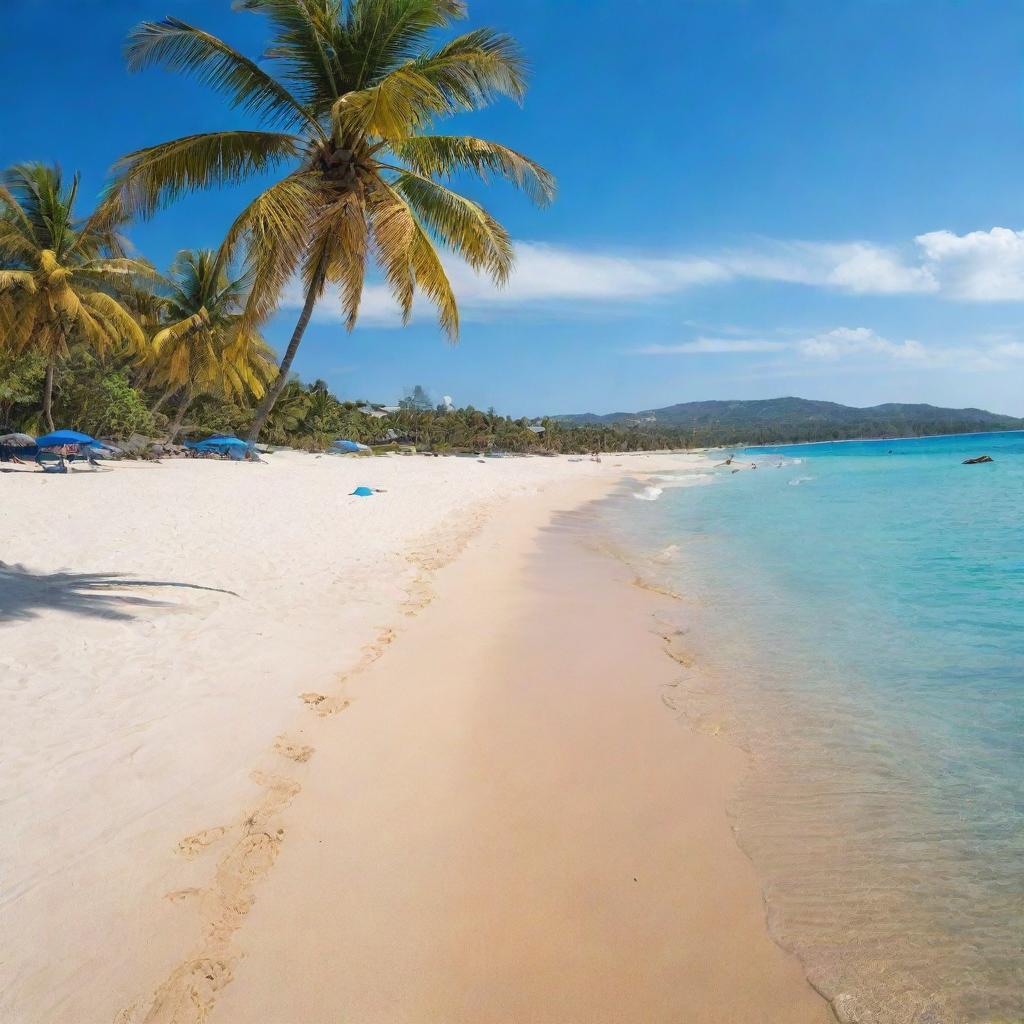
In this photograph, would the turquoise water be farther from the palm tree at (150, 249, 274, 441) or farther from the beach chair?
the palm tree at (150, 249, 274, 441)

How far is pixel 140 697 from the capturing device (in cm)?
439

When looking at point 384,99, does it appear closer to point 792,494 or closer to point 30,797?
point 30,797

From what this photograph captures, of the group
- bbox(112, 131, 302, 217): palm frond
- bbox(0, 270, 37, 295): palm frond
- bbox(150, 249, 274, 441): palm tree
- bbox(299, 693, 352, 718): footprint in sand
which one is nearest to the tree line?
bbox(112, 131, 302, 217): palm frond

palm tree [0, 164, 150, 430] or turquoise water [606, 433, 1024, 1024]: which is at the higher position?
palm tree [0, 164, 150, 430]

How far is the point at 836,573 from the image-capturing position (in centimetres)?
1059

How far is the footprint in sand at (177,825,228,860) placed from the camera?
9.66ft

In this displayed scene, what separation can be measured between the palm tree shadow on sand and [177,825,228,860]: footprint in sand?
3491 millimetres

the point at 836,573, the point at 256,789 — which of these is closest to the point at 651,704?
the point at 256,789

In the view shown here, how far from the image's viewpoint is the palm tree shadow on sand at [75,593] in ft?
19.2

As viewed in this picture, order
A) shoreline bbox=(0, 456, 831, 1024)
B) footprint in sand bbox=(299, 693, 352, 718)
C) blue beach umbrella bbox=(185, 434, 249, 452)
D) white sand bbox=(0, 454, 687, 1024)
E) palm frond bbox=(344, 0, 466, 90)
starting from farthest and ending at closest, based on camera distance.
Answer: blue beach umbrella bbox=(185, 434, 249, 452), palm frond bbox=(344, 0, 466, 90), footprint in sand bbox=(299, 693, 352, 718), white sand bbox=(0, 454, 687, 1024), shoreline bbox=(0, 456, 831, 1024)

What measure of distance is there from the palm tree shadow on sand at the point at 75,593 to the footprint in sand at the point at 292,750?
2835 mm

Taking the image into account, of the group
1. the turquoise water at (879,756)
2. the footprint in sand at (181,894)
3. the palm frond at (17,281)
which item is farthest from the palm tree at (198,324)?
the footprint in sand at (181,894)

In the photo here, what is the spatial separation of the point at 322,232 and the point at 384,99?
5.40ft

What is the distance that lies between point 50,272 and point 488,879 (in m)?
25.6
